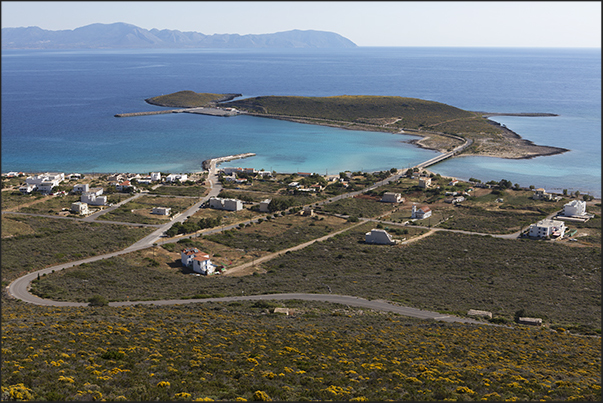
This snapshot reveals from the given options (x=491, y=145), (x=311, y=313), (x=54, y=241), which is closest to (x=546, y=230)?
(x=311, y=313)

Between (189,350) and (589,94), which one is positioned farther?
(589,94)

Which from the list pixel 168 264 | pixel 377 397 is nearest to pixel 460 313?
pixel 377 397

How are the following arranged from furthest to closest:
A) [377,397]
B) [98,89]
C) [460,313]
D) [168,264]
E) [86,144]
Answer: [98,89] < [86,144] < [168,264] < [460,313] < [377,397]

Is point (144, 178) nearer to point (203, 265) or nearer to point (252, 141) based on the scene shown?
point (203, 265)

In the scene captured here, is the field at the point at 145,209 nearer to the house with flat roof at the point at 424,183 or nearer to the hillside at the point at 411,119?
the house with flat roof at the point at 424,183

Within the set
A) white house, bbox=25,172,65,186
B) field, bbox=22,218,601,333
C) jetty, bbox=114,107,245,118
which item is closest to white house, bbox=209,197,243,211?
field, bbox=22,218,601,333

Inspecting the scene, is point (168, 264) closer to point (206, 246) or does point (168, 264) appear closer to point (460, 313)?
point (206, 246)

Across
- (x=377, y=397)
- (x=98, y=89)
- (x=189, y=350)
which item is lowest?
(x=189, y=350)

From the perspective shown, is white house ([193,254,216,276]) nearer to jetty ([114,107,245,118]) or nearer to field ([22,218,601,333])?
field ([22,218,601,333])
